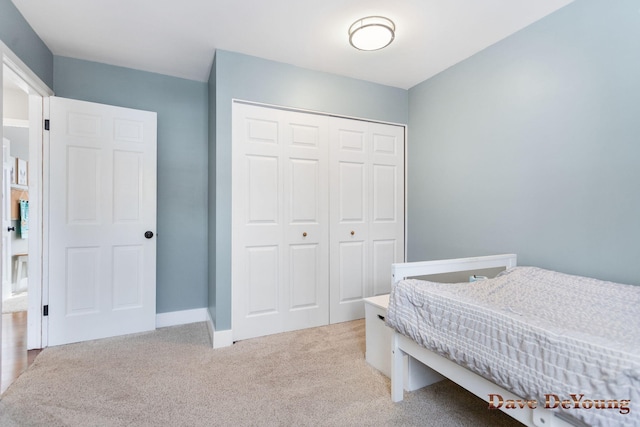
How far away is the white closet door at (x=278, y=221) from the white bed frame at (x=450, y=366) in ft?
4.01

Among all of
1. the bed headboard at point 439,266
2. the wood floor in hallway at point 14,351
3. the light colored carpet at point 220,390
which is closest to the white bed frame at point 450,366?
the bed headboard at point 439,266

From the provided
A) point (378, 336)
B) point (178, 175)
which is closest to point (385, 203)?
point (378, 336)

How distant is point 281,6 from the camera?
74.9 inches

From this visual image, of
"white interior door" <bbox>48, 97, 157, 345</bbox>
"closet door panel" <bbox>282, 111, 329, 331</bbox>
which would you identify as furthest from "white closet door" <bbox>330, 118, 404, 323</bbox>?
"white interior door" <bbox>48, 97, 157, 345</bbox>

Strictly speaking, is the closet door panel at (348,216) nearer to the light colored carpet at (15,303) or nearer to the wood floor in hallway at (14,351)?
the wood floor in hallway at (14,351)

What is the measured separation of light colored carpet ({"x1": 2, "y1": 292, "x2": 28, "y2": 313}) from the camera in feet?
10.5

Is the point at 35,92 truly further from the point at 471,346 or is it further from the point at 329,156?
the point at 471,346

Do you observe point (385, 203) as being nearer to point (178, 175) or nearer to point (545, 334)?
point (178, 175)

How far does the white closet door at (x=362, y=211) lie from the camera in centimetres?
286

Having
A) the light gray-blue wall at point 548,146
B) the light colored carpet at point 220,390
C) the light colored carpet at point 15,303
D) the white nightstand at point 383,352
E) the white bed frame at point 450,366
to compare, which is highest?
the light gray-blue wall at point 548,146

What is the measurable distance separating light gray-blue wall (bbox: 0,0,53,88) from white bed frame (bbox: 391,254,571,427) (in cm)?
267

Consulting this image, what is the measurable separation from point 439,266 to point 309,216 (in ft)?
4.34

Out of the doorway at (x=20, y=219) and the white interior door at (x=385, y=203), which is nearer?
the doorway at (x=20, y=219)

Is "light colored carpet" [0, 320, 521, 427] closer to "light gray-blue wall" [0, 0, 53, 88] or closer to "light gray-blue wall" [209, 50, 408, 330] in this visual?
"light gray-blue wall" [209, 50, 408, 330]
